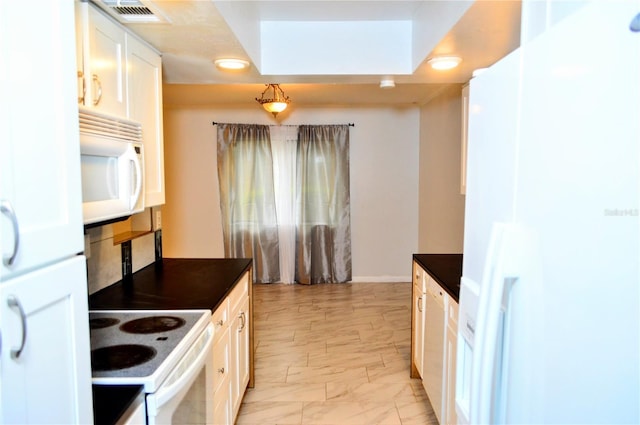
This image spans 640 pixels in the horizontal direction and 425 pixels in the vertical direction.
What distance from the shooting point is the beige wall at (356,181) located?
573cm

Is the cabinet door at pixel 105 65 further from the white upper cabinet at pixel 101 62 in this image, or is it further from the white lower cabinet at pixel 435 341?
the white lower cabinet at pixel 435 341

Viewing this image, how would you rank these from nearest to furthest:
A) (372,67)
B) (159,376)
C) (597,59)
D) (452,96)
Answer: (597,59) → (159,376) → (372,67) → (452,96)

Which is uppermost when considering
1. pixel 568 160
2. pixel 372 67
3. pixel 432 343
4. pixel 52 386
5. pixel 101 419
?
pixel 372 67

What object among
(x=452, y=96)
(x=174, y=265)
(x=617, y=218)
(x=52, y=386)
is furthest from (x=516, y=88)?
(x=452, y=96)

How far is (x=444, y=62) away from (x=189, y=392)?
7.18 ft

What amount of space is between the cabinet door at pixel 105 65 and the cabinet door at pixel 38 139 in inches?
28.8

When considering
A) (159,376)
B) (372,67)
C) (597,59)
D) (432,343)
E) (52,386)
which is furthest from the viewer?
(372,67)

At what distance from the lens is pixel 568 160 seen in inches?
31.1

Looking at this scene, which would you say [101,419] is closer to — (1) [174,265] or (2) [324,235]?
(1) [174,265]

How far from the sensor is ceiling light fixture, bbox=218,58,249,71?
247 cm

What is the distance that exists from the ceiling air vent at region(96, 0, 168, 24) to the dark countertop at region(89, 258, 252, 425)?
1.31 metres

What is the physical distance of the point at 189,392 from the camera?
157 centimetres

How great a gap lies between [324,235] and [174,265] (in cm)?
303

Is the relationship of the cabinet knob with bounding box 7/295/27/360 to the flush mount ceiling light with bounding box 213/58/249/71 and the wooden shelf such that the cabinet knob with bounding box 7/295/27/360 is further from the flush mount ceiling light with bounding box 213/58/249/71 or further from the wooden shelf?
the flush mount ceiling light with bounding box 213/58/249/71
